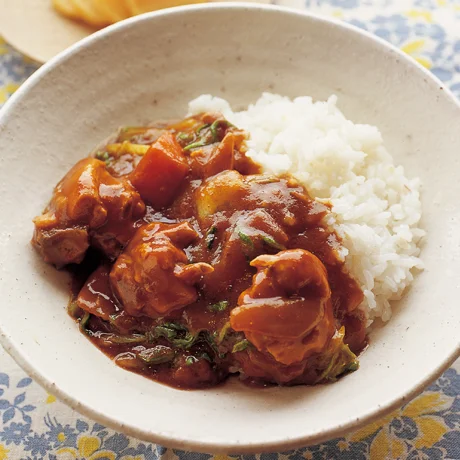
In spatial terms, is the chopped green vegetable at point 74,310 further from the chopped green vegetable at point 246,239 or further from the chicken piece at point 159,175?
the chopped green vegetable at point 246,239

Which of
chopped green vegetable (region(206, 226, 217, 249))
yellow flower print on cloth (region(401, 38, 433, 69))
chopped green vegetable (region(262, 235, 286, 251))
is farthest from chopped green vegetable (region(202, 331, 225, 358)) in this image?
yellow flower print on cloth (region(401, 38, 433, 69))

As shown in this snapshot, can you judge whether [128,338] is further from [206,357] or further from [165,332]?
[206,357]

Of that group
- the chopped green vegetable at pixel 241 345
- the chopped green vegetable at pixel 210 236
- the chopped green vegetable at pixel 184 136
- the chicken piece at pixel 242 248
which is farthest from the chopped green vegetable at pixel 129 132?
the chopped green vegetable at pixel 241 345

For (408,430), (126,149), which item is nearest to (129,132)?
(126,149)

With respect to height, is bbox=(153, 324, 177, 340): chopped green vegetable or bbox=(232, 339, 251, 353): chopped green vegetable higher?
bbox=(232, 339, 251, 353): chopped green vegetable

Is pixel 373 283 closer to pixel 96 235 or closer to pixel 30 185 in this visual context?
pixel 96 235

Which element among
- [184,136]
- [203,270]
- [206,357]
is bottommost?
[206,357]

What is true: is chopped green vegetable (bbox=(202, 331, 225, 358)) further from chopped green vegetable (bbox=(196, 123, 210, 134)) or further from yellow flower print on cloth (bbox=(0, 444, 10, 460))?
chopped green vegetable (bbox=(196, 123, 210, 134))
